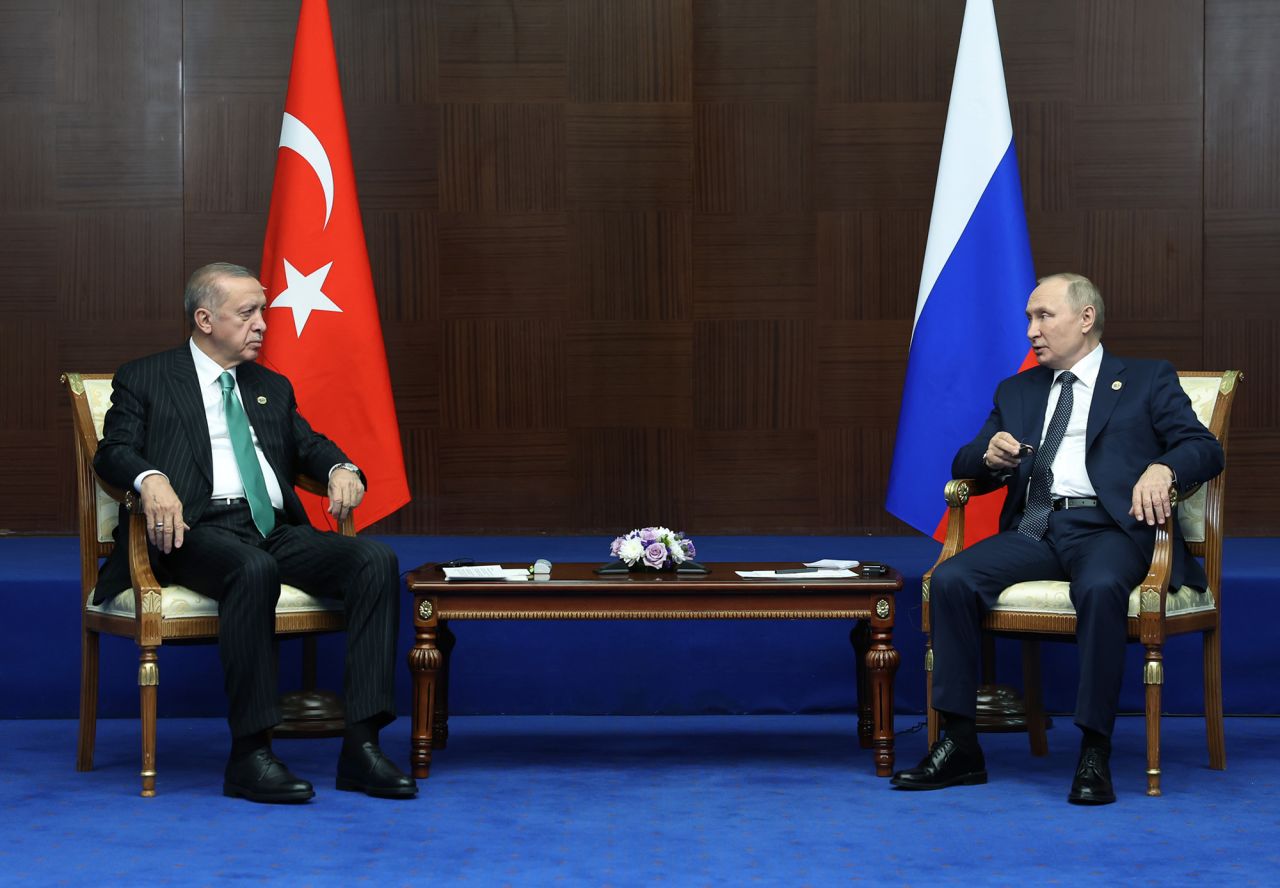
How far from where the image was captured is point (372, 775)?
135 inches

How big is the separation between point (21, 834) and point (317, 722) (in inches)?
44.2

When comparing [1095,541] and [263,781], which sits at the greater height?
[1095,541]

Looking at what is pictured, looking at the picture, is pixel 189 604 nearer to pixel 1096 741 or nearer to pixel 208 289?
pixel 208 289

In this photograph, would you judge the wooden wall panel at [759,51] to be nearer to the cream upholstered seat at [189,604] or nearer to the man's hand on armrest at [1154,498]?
the man's hand on armrest at [1154,498]

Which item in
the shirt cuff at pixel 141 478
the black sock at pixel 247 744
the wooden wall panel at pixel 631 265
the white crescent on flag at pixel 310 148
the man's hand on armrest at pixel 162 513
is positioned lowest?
the black sock at pixel 247 744

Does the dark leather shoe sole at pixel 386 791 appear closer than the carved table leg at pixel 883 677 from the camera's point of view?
Yes

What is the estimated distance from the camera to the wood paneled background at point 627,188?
5773 millimetres

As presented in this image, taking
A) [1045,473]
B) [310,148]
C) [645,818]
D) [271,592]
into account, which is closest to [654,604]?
[645,818]

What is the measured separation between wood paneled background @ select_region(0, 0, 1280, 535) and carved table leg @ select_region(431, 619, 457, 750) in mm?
1889

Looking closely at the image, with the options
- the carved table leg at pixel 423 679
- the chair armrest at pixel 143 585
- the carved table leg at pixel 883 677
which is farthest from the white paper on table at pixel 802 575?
the chair armrest at pixel 143 585

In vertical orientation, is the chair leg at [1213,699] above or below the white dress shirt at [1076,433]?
below

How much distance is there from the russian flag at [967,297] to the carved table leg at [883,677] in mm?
741

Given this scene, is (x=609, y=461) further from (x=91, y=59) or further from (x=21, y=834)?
(x=21, y=834)

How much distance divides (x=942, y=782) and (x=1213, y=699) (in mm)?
778
